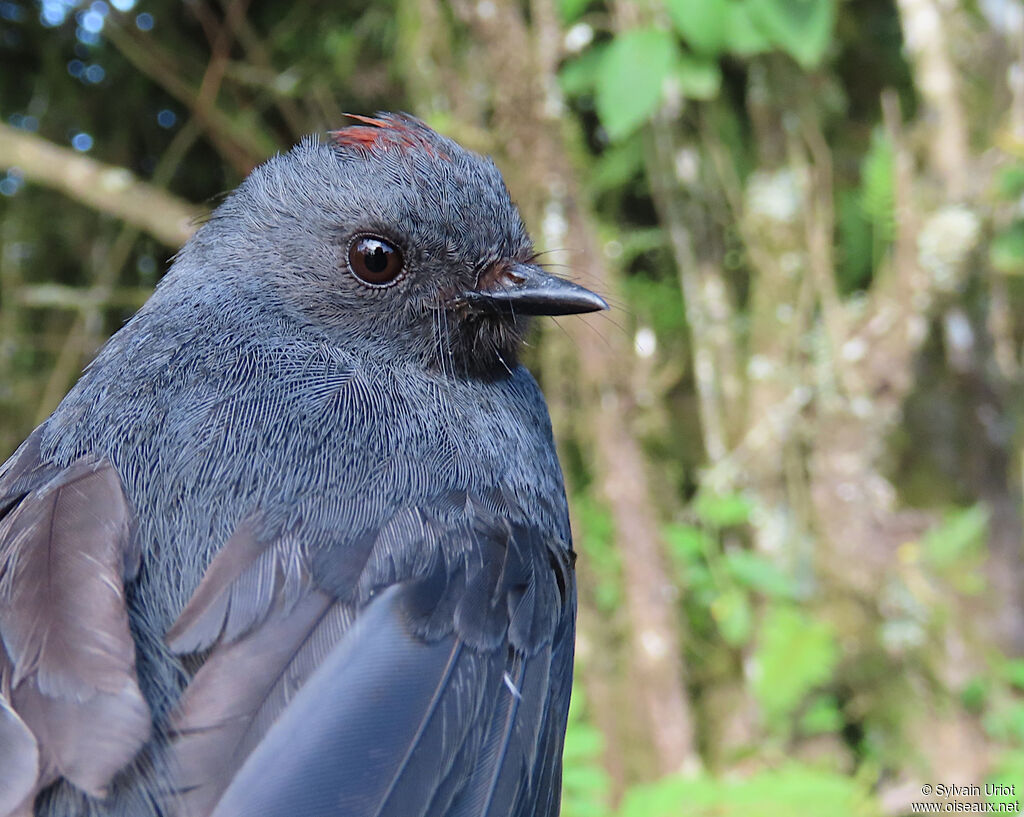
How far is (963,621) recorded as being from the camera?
401cm

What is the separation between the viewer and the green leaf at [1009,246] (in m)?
3.95

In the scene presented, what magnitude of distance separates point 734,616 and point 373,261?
7.83 ft

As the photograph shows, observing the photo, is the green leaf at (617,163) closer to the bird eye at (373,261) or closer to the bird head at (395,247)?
the bird head at (395,247)

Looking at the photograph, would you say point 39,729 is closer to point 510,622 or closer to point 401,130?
point 510,622

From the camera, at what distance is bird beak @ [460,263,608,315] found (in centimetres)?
207

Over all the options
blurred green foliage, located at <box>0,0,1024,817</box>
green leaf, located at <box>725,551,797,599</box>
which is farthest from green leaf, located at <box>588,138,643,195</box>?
green leaf, located at <box>725,551,797,599</box>

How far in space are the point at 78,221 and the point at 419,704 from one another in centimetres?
531

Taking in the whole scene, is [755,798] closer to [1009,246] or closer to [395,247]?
[395,247]

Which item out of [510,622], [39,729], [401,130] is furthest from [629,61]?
[39,729]

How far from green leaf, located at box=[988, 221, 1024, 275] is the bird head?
8.63ft

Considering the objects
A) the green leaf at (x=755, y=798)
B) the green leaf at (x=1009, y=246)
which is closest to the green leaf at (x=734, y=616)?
the green leaf at (x=755, y=798)

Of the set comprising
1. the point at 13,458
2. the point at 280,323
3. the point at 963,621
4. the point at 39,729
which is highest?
the point at 280,323

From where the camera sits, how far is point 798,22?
3.65 meters
